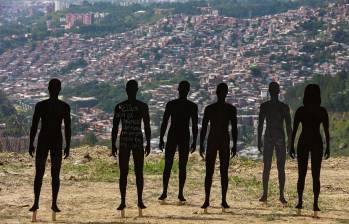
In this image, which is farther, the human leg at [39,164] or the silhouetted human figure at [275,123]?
the silhouetted human figure at [275,123]

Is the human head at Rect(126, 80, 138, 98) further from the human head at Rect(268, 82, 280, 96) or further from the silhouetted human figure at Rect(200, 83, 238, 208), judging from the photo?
the human head at Rect(268, 82, 280, 96)

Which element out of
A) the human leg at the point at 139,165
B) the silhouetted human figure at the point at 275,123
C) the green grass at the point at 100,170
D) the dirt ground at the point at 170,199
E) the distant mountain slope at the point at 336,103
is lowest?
the distant mountain slope at the point at 336,103

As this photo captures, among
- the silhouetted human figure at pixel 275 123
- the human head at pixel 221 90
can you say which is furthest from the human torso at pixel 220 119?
the silhouetted human figure at pixel 275 123

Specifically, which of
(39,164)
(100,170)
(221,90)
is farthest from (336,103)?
(39,164)

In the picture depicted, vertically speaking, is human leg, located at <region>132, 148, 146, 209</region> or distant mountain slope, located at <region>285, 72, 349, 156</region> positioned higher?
human leg, located at <region>132, 148, 146, 209</region>

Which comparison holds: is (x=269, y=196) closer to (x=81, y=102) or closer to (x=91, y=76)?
(x=81, y=102)

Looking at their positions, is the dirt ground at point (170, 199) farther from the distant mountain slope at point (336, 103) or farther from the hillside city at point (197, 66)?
the hillside city at point (197, 66)

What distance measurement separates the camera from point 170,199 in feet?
47.7

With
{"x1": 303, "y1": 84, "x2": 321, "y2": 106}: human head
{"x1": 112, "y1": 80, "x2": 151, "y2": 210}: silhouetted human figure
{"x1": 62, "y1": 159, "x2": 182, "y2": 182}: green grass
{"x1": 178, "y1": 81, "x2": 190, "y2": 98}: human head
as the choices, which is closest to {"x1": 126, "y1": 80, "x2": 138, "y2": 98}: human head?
{"x1": 112, "y1": 80, "x2": 151, "y2": 210}: silhouetted human figure

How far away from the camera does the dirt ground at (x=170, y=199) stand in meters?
12.2

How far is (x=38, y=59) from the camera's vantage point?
191125 millimetres

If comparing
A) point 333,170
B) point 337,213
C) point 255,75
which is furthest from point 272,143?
point 255,75

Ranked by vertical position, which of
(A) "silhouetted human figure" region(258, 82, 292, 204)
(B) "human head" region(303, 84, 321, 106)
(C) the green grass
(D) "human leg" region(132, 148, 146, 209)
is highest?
(B) "human head" region(303, 84, 321, 106)

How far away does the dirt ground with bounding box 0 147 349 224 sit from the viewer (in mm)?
12250
